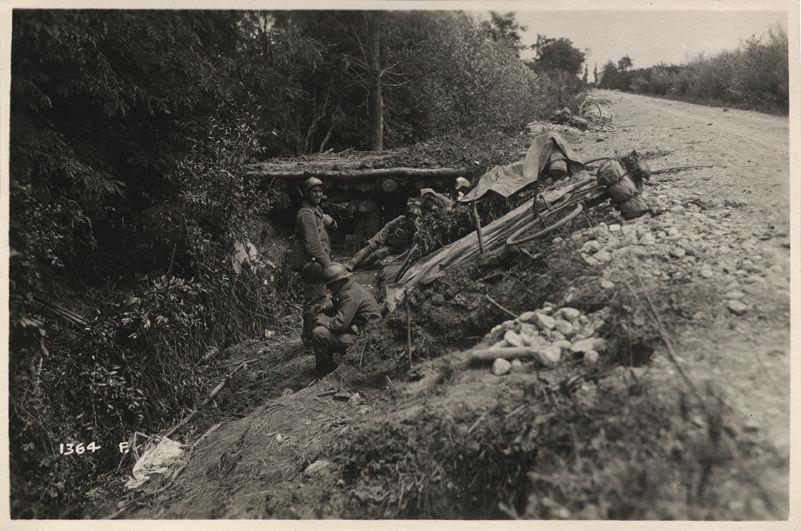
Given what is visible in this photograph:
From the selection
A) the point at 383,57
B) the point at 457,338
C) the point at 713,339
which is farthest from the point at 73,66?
the point at 383,57

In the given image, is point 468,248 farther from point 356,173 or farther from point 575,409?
point 356,173

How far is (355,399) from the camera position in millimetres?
3947

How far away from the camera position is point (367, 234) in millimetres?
7906

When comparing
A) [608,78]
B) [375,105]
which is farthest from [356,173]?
[608,78]

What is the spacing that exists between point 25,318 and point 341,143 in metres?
8.30

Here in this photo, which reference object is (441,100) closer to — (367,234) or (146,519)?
(367,234)

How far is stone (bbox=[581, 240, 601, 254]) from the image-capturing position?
3.89 m

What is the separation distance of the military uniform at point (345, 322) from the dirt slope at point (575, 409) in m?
0.36

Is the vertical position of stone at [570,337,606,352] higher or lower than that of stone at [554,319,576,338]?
lower

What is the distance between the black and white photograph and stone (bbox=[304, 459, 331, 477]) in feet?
0.08

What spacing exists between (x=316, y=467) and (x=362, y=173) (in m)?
4.91

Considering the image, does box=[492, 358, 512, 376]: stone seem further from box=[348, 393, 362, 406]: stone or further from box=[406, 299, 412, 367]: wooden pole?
box=[348, 393, 362, 406]: stone

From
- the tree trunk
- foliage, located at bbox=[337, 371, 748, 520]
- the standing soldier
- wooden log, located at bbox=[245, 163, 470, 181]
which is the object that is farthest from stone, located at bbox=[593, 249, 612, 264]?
the tree trunk

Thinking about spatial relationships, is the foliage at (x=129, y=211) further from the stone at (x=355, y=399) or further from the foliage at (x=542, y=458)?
the foliage at (x=542, y=458)
